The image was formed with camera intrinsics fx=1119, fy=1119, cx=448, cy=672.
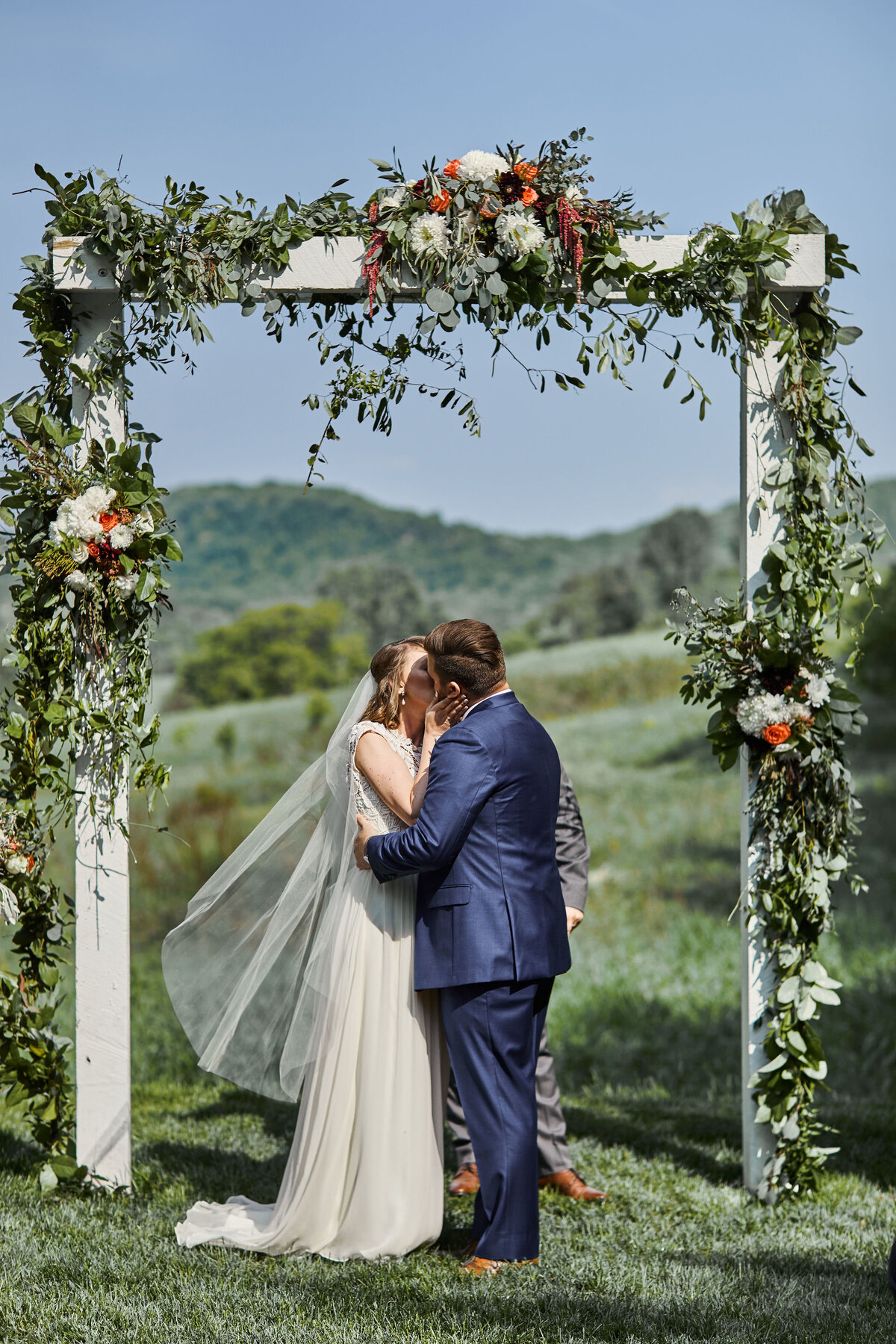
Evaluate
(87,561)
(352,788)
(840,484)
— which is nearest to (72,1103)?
(352,788)

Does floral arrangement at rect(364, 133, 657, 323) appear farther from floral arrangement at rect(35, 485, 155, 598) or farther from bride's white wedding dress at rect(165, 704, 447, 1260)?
bride's white wedding dress at rect(165, 704, 447, 1260)

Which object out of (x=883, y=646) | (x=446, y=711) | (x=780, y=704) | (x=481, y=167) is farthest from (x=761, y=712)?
(x=883, y=646)

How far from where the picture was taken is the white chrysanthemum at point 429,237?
12.5 ft

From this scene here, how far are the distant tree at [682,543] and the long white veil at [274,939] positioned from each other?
75.0 feet

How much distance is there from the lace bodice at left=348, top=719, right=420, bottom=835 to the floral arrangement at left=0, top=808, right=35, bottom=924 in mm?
1294

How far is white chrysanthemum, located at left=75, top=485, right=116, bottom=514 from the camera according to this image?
3844 mm

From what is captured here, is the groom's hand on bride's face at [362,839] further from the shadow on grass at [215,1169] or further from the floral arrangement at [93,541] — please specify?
the shadow on grass at [215,1169]

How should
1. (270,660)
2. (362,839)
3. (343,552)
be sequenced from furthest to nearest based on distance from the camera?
(343,552) → (270,660) → (362,839)

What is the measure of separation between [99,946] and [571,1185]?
1950 mm

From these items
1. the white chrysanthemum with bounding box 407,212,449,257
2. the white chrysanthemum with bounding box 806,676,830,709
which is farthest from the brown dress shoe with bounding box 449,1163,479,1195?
the white chrysanthemum with bounding box 407,212,449,257

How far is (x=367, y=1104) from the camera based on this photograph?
11.2 ft

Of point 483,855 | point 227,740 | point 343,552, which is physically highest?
point 343,552

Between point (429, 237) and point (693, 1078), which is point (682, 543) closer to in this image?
point (693, 1078)

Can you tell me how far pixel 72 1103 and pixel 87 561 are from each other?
78.8 inches
